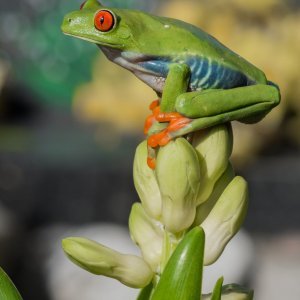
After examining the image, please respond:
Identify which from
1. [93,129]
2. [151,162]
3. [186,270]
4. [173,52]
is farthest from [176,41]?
[93,129]

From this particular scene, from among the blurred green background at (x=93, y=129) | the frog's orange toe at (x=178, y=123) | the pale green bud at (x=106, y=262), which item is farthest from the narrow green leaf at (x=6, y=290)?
the blurred green background at (x=93, y=129)

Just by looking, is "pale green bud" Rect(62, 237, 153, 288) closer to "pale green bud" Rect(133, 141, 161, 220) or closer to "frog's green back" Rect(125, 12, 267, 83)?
"pale green bud" Rect(133, 141, 161, 220)

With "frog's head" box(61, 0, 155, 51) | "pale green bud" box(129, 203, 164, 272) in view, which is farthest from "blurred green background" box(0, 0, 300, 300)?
"frog's head" box(61, 0, 155, 51)

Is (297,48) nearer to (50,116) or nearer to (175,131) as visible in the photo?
(50,116)

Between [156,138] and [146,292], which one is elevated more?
[156,138]

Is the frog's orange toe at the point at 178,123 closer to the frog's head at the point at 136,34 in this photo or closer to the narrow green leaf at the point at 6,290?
the frog's head at the point at 136,34

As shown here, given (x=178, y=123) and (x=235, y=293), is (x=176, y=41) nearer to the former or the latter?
(x=178, y=123)
